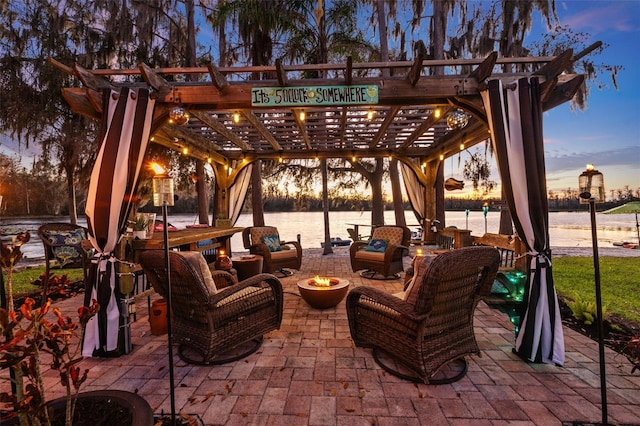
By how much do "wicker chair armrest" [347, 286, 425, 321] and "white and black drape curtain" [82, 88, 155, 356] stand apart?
2281mm

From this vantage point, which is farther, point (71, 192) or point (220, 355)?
point (71, 192)

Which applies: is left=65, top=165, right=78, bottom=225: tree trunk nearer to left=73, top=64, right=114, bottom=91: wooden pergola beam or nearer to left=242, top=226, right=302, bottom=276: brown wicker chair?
left=242, top=226, right=302, bottom=276: brown wicker chair

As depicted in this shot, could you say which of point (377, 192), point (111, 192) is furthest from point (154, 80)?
point (377, 192)

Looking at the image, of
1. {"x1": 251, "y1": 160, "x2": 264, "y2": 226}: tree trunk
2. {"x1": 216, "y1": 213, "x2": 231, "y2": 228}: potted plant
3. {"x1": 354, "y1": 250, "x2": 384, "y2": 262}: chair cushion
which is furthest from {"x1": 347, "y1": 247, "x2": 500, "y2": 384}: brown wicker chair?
{"x1": 251, "y1": 160, "x2": 264, "y2": 226}: tree trunk

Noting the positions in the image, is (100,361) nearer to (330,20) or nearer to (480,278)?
(480,278)

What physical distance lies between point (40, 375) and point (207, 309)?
133cm

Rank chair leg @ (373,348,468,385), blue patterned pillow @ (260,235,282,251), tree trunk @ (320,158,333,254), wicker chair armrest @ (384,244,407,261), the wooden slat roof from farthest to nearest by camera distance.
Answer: tree trunk @ (320,158,333,254) → blue patterned pillow @ (260,235,282,251) → wicker chair armrest @ (384,244,407,261) → the wooden slat roof → chair leg @ (373,348,468,385)

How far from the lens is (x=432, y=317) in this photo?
7.63 feet

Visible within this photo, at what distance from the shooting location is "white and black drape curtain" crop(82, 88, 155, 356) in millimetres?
2852

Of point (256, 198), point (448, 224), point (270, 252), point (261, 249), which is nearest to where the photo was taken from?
point (261, 249)

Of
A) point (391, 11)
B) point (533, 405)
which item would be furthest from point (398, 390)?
point (391, 11)

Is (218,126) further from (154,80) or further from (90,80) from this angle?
(90,80)

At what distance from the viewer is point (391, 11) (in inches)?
333

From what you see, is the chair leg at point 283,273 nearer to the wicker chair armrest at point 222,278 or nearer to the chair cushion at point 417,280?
the wicker chair armrest at point 222,278
